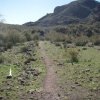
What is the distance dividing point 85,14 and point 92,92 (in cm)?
17635

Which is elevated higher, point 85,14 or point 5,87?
point 85,14

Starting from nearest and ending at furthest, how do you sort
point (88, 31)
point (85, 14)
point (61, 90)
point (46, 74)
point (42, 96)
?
point (42, 96)
point (61, 90)
point (46, 74)
point (88, 31)
point (85, 14)

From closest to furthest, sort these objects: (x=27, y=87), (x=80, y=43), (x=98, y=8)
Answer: (x=27, y=87)
(x=80, y=43)
(x=98, y=8)

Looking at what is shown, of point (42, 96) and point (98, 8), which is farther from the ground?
point (98, 8)

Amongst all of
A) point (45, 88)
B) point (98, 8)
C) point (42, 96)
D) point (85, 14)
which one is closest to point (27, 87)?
point (45, 88)

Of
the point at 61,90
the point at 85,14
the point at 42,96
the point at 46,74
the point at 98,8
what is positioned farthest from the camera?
the point at 85,14

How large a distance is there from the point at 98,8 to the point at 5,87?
16332 cm

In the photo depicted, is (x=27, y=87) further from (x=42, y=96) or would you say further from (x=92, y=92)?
(x=92, y=92)

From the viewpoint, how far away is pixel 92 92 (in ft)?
50.1

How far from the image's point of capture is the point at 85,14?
189m

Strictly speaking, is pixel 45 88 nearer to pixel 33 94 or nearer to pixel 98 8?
pixel 33 94

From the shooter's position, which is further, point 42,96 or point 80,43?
point 80,43

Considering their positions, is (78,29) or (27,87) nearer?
(27,87)

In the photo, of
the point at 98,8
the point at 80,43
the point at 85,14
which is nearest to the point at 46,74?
the point at 80,43
